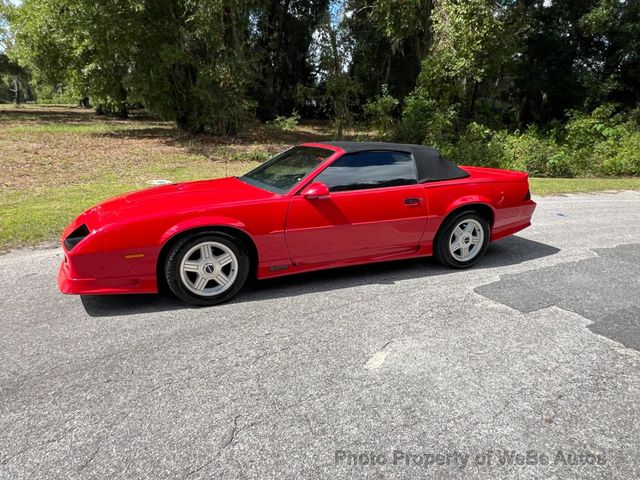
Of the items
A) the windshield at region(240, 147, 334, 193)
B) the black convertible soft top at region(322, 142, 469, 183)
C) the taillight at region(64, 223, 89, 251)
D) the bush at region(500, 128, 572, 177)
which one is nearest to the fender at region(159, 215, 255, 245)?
the windshield at region(240, 147, 334, 193)

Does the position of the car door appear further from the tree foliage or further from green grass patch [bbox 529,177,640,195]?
the tree foliage

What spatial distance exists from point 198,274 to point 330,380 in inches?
62.6

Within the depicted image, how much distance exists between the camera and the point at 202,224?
3570mm

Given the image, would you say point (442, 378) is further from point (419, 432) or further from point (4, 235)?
point (4, 235)

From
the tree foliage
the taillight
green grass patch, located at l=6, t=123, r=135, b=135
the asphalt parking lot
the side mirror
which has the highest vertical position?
the tree foliage

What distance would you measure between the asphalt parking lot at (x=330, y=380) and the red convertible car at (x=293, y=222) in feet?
0.96

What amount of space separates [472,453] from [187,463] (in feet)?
4.51

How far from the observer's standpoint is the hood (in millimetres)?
3633

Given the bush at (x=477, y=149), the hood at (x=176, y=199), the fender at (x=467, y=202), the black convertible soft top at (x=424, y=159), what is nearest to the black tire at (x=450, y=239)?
the fender at (x=467, y=202)

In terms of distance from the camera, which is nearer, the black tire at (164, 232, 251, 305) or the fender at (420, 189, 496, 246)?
the black tire at (164, 232, 251, 305)

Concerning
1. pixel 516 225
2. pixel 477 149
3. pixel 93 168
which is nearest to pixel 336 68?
pixel 477 149

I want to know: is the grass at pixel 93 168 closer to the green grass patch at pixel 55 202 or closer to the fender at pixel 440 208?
the green grass patch at pixel 55 202

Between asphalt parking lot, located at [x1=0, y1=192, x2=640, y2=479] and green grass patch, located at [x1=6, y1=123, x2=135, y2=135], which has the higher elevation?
green grass patch, located at [x1=6, y1=123, x2=135, y2=135]

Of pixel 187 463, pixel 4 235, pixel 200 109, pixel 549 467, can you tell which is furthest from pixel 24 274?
pixel 200 109
